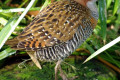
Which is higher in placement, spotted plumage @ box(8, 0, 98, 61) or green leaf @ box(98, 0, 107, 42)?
spotted plumage @ box(8, 0, 98, 61)

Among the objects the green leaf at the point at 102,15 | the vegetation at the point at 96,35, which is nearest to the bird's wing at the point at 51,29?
the vegetation at the point at 96,35

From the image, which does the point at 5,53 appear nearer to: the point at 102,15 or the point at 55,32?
the point at 55,32

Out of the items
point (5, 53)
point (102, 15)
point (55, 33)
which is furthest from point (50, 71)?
point (102, 15)

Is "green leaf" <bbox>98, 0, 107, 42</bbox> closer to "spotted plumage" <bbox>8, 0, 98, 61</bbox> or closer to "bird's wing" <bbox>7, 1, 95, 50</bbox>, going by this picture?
"spotted plumage" <bbox>8, 0, 98, 61</bbox>

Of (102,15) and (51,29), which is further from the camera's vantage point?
(102,15)

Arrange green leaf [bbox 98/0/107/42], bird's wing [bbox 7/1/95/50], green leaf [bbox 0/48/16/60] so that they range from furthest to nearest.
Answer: green leaf [bbox 98/0/107/42]
green leaf [bbox 0/48/16/60]
bird's wing [bbox 7/1/95/50]

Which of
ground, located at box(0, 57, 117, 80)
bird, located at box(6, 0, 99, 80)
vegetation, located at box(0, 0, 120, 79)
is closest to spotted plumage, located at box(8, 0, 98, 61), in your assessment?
bird, located at box(6, 0, 99, 80)


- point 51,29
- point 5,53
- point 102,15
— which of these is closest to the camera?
point 51,29

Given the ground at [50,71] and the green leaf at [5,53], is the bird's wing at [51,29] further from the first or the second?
the ground at [50,71]
